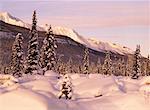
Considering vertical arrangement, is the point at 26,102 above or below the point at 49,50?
below

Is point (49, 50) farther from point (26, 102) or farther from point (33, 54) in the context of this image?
point (26, 102)

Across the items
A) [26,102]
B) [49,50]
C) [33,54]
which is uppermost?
[49,50]

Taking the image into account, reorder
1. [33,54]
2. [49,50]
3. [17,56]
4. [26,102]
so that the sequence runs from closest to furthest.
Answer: [26,102]
[33,54]
[49,50]
[17,56]

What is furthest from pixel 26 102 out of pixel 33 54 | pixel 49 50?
pixel 49 50

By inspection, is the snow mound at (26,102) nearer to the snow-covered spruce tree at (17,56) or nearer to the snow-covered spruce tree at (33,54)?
the snow-covered spruce tree at (33,54)

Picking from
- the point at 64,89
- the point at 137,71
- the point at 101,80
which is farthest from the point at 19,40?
the point at 64,89

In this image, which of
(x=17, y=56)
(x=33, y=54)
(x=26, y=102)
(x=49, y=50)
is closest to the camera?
(x=26, y=102)

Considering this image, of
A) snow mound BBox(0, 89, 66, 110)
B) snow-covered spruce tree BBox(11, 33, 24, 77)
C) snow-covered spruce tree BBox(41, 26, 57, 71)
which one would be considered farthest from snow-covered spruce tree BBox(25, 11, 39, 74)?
snow mound BBox(0, 89, 66, 110)

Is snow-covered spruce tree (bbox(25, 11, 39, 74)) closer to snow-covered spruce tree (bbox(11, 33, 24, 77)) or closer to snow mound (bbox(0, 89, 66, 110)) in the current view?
snow-covered spruce tree (bbox(11, 33, 24, 77))

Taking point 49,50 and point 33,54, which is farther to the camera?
point 49,50

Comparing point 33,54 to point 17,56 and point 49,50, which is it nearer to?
point 49,50

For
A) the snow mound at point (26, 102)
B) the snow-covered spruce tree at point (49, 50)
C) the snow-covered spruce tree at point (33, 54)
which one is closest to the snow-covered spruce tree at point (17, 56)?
the snow-covered spruce tree at point (49, 50)

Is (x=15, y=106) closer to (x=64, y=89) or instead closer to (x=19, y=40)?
(x=64, y=89)

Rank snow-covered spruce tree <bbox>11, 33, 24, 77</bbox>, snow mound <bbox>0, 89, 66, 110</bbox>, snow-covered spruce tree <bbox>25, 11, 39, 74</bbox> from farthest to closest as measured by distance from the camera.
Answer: snow-covered spruce tree <bbox>11, 33, 24, 77</bbox>
snow-covered spruce tree <bbox>25, 11, 39, 74</bbox>
snow mound <bbox>0, 89, 66, 110</bbox>
